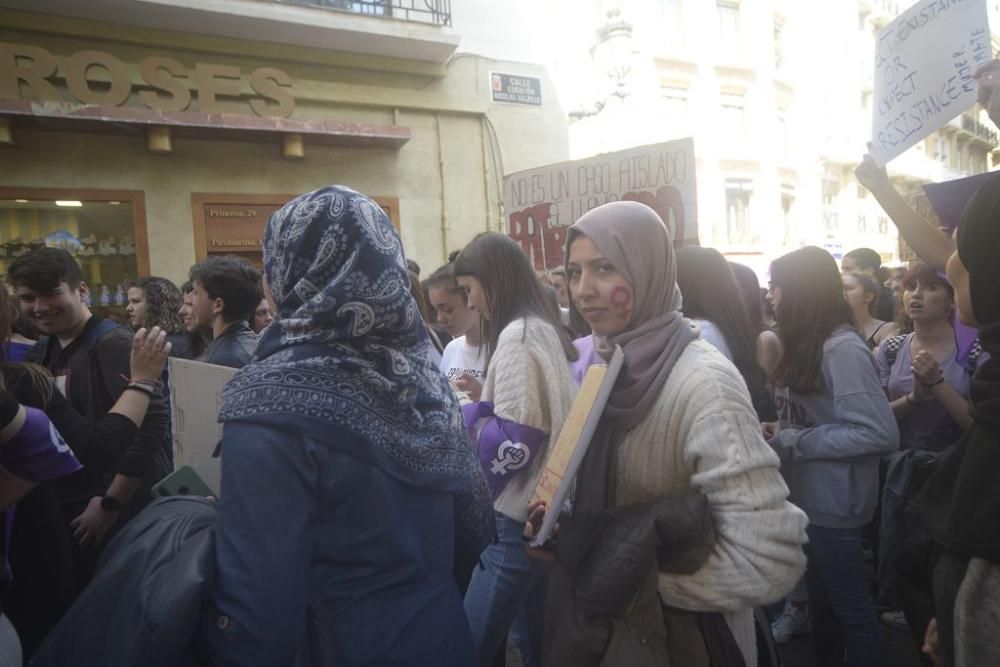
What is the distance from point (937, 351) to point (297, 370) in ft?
11.2

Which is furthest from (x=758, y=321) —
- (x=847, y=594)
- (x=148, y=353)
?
(x=148, y=353)

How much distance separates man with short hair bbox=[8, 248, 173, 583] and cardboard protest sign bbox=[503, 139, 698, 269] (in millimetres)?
3708

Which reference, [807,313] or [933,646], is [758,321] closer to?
[807,313]

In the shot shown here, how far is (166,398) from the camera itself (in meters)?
2.83

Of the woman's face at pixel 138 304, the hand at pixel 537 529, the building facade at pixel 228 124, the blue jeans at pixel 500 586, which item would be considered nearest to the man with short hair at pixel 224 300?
the blue jeans at pixel 500 586

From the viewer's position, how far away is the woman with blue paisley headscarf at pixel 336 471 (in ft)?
3.73

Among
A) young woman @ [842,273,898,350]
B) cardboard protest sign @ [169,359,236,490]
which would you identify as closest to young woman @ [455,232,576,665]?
cardboard protest sign @ [169,359,236,490]

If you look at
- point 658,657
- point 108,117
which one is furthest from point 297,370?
point 108,117

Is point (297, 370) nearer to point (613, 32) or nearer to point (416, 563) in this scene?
point (416, 563)

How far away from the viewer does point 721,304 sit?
2.83m

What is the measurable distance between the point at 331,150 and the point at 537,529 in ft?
28.5

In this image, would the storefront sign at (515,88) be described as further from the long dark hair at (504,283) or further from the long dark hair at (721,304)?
the long dark hair at (504,283)

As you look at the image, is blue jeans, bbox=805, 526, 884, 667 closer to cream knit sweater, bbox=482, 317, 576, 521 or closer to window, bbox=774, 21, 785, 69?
cream knit sweater, bbox=482, 317, 576, 521

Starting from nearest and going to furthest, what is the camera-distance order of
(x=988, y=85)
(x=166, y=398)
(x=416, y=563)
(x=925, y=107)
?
(x=416, y=563) < (x=988, y=85) < (x=925, y=107) < (x=166, y=398)
